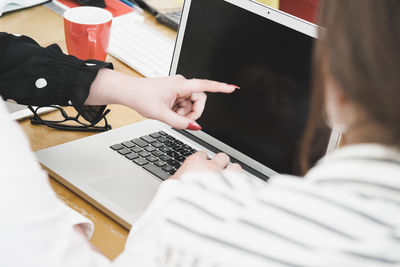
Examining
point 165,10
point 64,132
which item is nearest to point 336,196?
point 64,132

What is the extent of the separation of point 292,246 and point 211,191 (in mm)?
98

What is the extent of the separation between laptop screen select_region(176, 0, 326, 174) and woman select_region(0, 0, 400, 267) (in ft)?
1.31

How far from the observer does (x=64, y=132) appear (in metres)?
1.05

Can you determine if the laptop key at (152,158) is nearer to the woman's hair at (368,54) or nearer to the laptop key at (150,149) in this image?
the laptop key at (150,149)

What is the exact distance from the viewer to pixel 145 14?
1545 millimetres

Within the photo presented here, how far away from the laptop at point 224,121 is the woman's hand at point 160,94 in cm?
6

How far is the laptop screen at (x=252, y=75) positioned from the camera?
0.90 meters

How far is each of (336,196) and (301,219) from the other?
0.03m

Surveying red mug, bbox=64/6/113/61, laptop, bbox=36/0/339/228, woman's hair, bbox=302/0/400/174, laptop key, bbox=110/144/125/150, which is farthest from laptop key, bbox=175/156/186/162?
woman's hair, bbox=302/0/400/174

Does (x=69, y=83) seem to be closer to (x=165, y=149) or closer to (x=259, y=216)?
(x=165, y=149)

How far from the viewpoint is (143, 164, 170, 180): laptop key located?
92 centimetres

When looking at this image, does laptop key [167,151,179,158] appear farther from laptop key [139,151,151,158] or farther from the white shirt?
the white shirt

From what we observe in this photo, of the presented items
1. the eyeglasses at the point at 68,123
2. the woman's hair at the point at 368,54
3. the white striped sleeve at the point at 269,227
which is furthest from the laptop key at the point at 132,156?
the woman's hair at the point at 368,54

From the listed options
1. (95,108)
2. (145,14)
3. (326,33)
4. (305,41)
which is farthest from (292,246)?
(145,14)
